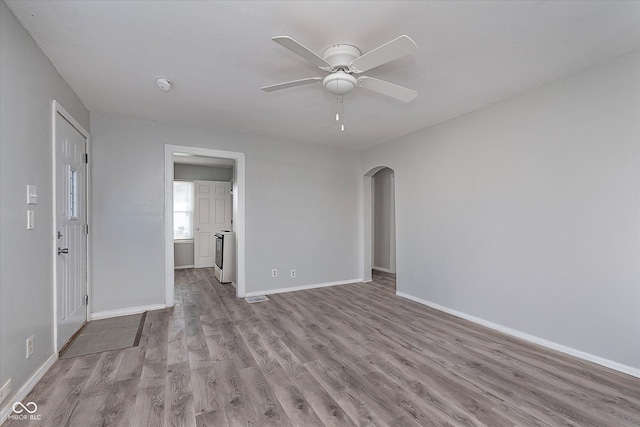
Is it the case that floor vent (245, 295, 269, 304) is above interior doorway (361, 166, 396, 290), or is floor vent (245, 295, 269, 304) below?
below

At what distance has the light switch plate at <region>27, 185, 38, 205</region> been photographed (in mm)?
2051

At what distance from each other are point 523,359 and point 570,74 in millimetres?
2586

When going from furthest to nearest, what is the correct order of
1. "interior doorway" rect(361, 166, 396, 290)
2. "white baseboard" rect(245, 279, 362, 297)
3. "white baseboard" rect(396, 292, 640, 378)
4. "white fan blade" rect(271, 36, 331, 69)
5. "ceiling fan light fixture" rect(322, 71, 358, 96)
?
"interior doorway" rect(361, 166, 396, 290) < "white baseboard" rect(245, 279, 362, 297) < "white baseboard" rect(396, 292, 640, 378) < "ceiling fan light fixture" rect(322, 71, 358, 96) < "white fan blade" rect(271, 36, 331, 69)

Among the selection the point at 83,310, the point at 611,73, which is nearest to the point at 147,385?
the point at 83,310

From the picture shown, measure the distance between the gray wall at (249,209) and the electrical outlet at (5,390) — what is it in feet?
6.46

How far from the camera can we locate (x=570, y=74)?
2645 millimetres

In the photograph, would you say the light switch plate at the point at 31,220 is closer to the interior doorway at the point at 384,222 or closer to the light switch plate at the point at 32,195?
the light switch plate at the point at 32,195

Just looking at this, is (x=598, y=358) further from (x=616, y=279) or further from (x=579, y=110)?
(x=579, y=110)

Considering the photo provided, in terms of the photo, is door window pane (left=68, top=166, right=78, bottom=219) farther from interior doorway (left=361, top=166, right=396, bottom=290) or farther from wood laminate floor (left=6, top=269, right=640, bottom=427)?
interior doorway (left=361, top=166, right=396, bottom=290)

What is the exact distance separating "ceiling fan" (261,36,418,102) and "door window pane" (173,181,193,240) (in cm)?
549

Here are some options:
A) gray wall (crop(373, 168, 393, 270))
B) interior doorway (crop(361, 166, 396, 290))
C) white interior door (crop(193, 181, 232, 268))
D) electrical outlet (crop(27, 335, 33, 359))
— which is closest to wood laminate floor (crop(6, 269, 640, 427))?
electrical outlet (crop(27, 335, 33, 359))

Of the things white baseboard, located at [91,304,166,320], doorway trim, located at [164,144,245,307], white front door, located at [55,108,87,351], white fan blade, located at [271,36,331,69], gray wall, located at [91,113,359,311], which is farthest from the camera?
doorway trim, located at [164,144,245,307]

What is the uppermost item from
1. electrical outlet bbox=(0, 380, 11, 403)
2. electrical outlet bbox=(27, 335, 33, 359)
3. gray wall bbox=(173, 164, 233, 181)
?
gray wall bbox=(173, 164, 233, 181)

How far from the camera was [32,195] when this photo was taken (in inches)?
82.4
